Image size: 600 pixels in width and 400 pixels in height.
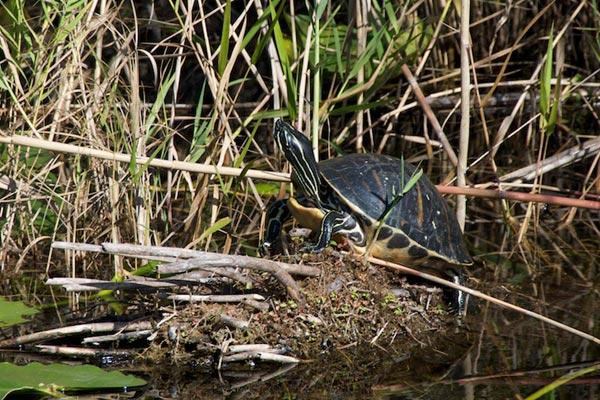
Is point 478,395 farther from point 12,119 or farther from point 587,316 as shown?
point 12,119

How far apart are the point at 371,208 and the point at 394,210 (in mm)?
97

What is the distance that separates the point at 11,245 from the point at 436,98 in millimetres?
2645

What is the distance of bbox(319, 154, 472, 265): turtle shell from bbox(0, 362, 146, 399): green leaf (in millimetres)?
1075

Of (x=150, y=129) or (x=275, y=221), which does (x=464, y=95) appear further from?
(x=150, y=129)

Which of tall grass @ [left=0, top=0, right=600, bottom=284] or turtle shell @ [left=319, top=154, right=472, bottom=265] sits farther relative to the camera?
tall grass @ [left=0, top=0, right=600, bottom=284]

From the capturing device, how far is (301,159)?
325cm

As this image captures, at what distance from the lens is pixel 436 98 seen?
5.20 metres

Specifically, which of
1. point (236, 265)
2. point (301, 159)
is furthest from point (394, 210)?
point (236, 265)

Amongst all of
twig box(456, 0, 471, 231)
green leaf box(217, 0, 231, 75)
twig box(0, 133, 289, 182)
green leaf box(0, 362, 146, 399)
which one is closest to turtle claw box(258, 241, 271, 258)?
twig box(0, 133, 289, 182)

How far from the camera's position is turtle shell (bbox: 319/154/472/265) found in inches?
126

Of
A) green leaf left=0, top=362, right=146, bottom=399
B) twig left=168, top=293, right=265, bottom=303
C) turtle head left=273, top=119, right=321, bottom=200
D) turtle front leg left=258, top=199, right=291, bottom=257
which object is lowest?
green leaf left=0, top=362, right=146, bottom=399

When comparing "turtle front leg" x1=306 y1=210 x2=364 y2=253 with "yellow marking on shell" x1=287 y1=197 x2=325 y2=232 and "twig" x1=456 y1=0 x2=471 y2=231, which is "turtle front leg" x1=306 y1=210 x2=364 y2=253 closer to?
"yellow marking on shell" x1=287 y1=197 x2=325 y2=232

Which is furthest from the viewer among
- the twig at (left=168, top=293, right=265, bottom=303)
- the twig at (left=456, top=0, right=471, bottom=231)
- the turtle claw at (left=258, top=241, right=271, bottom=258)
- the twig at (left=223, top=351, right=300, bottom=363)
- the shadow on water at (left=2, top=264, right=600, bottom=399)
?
the twig at (left=456, top=0, right=471, bottom=231)

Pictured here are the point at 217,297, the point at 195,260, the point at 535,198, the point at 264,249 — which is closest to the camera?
the point at 195,260
